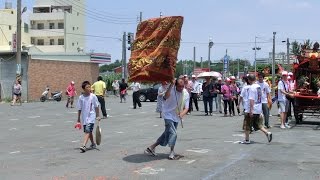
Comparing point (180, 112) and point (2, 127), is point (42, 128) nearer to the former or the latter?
point (2, 127)

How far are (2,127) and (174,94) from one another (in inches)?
363

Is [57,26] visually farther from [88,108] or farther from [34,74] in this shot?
[88,108]

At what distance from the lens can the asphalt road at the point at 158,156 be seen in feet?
29.3

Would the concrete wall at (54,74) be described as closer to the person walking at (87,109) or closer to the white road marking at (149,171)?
the person walking at (87,109)

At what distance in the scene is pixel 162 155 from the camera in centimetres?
1090

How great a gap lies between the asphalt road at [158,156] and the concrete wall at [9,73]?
83.3 feet

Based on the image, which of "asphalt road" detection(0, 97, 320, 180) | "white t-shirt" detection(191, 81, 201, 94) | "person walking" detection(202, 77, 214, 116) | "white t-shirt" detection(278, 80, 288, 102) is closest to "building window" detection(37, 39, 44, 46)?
"white t-shirt" detection(191, 81, 201, 94)

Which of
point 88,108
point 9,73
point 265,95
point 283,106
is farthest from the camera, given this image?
point 9,73

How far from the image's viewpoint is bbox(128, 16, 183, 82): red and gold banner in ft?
32.4

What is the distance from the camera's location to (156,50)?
9.97 m

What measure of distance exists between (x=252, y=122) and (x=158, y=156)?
11.0ft

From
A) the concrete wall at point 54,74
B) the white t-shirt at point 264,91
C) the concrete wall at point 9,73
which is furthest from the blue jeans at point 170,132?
the concrete wall at point 54,74

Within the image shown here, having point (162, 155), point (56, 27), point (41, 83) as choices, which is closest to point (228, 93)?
point (162, 155)

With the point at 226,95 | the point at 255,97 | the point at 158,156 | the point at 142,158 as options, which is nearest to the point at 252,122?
the point at 255,97
